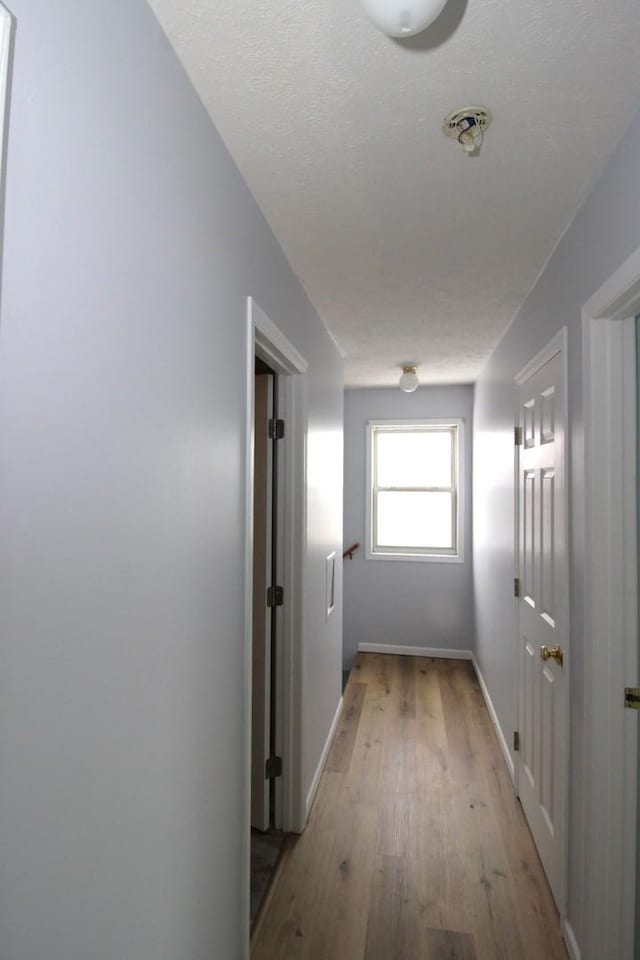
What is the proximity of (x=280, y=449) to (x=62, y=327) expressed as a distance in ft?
5.08

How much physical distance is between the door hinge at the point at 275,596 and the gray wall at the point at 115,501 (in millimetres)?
830

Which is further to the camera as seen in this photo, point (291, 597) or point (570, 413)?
point (291, 597)

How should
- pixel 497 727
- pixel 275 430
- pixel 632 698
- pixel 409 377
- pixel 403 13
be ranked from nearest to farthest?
pixel 403 13
pixel 632 698
pixel 275 430
pixel 497 727
pixel 409 377

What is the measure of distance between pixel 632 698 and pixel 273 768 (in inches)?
60.8

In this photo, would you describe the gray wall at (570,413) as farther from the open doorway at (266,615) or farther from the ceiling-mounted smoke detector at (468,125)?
the open doorway at (266,615)

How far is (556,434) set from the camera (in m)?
1.93

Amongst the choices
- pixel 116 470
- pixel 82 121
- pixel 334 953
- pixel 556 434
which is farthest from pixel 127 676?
pixel 556 434

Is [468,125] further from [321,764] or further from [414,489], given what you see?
[414,489]

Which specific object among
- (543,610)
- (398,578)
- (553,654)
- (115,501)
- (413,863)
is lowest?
(413,863)

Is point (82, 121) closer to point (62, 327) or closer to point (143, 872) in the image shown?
point (62, 327)

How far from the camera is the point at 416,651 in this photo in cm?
458

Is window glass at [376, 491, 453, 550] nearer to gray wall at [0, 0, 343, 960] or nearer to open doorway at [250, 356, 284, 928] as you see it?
open doorway at [250, 356, 284, 928]

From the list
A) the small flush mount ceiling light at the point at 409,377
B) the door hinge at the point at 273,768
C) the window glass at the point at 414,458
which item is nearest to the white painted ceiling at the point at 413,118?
the small flush mount ceiling light at the point at 409,377

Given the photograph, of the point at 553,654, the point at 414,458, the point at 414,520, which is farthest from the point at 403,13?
the point at 414,520
